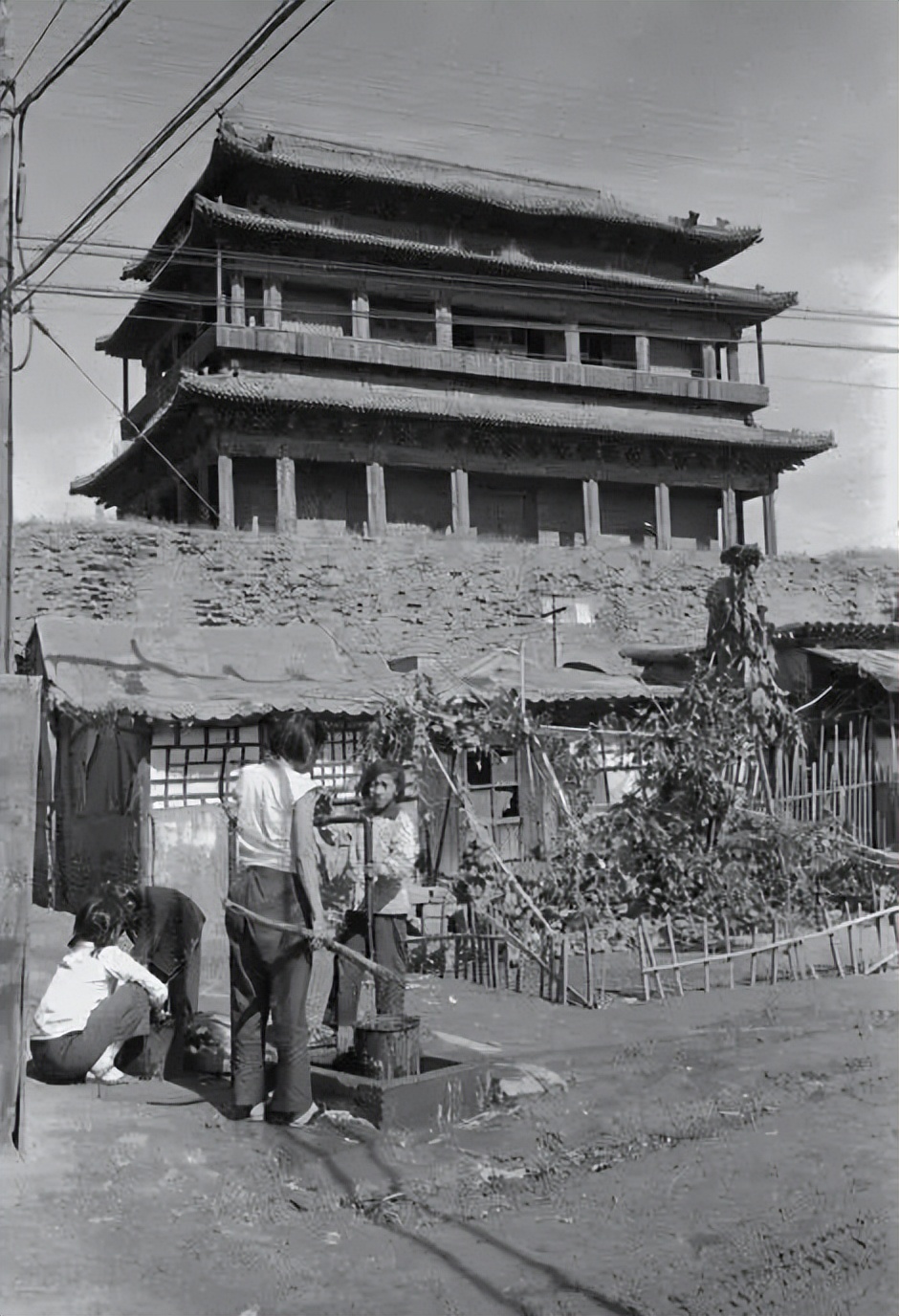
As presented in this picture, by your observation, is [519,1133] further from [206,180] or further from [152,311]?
[152,311]

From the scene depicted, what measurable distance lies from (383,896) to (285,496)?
1938 cm

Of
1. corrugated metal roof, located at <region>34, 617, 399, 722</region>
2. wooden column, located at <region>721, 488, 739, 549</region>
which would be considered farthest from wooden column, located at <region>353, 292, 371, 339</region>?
corrugated metal roof, located at <region>34, 617, 399, 722</region>

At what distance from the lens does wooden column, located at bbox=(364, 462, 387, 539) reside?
86.3ft

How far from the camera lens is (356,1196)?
14.9ft

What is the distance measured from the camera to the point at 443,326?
2816cm

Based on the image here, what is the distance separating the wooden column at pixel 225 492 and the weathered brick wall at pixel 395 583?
9.31 ft

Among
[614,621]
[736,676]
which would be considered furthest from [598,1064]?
[614,621]

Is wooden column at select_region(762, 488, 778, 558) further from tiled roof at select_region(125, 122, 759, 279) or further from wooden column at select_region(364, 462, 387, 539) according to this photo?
wooden column at select_region(364, 462, 387, 539)

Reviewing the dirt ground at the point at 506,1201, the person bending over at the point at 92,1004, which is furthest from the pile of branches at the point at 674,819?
the person bending over at the point at 92,1004

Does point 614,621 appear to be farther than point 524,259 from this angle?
No

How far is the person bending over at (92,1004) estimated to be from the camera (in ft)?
19.0

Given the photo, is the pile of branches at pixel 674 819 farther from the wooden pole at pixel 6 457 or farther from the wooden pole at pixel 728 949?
the wooden pole at pixel 6 457

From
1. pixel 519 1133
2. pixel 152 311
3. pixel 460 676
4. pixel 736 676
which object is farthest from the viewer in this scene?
pixel 152 311

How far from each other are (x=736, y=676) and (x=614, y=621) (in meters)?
13.3
